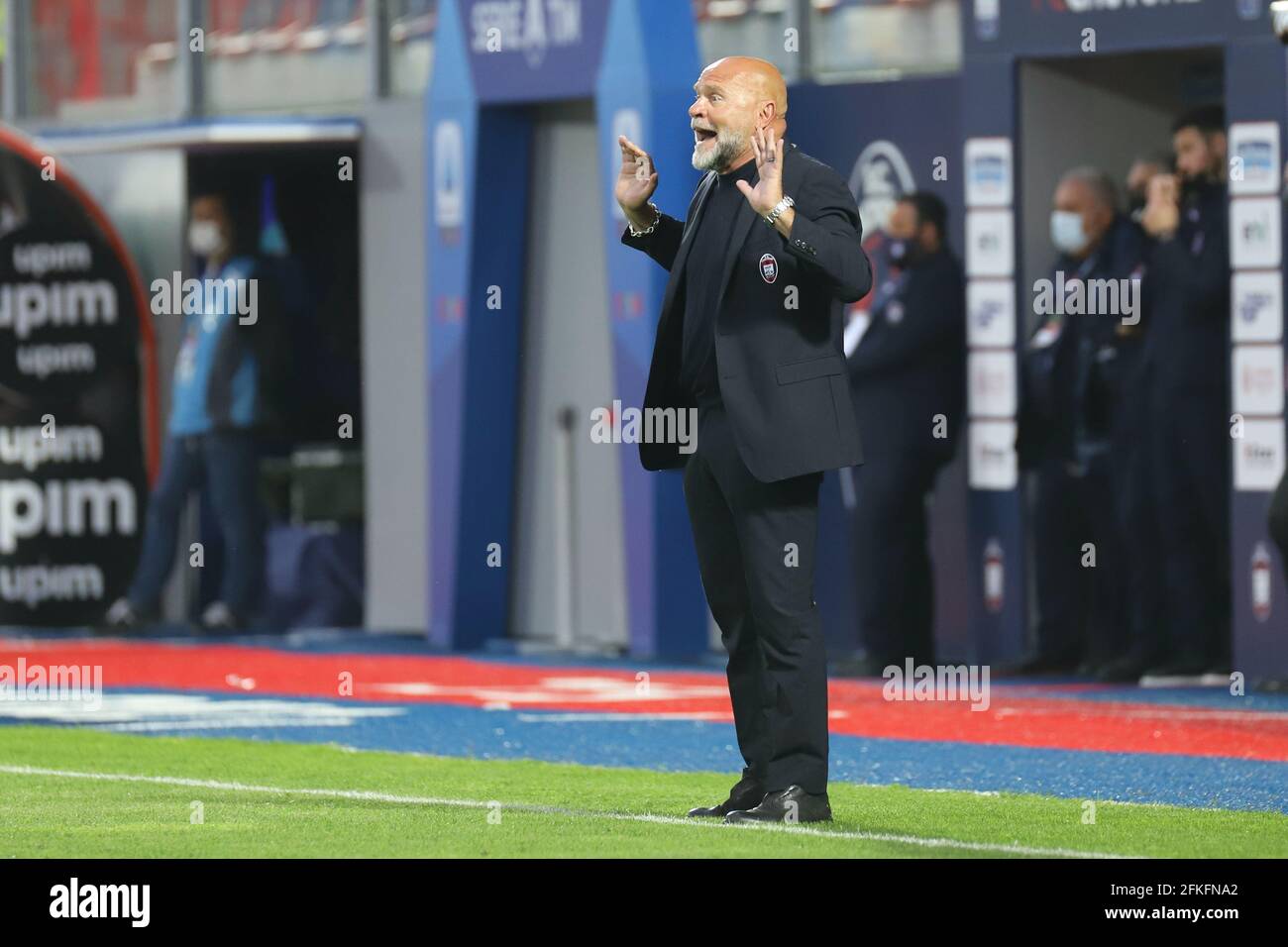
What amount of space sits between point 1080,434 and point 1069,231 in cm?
103

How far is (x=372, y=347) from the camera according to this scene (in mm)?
18750

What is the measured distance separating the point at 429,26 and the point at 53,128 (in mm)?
3024

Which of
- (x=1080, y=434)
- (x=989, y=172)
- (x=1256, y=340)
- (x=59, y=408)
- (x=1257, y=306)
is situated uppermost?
(x=989, y=172)

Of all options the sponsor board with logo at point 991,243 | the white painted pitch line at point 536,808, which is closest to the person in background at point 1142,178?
the sponsor board with logo at point 991,243

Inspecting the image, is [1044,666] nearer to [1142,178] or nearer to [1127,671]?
[1127,671]

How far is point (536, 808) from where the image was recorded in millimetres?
9109

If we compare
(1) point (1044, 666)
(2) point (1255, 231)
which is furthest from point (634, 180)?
(1) point (1044, 666)

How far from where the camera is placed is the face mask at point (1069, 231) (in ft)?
49.2

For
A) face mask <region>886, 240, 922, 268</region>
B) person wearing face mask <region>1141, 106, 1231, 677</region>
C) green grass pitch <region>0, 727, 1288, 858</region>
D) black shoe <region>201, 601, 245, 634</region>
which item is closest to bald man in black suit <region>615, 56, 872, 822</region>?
green grass pitch <region>0, 727, 1288, 858</region>

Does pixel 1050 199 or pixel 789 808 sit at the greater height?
pixel 1050 199

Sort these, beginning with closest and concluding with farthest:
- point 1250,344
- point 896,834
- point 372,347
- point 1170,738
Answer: point 896,834 < point 1170,738 < point 1250,344 < point 372,347

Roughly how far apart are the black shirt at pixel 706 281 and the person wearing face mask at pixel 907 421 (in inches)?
260
